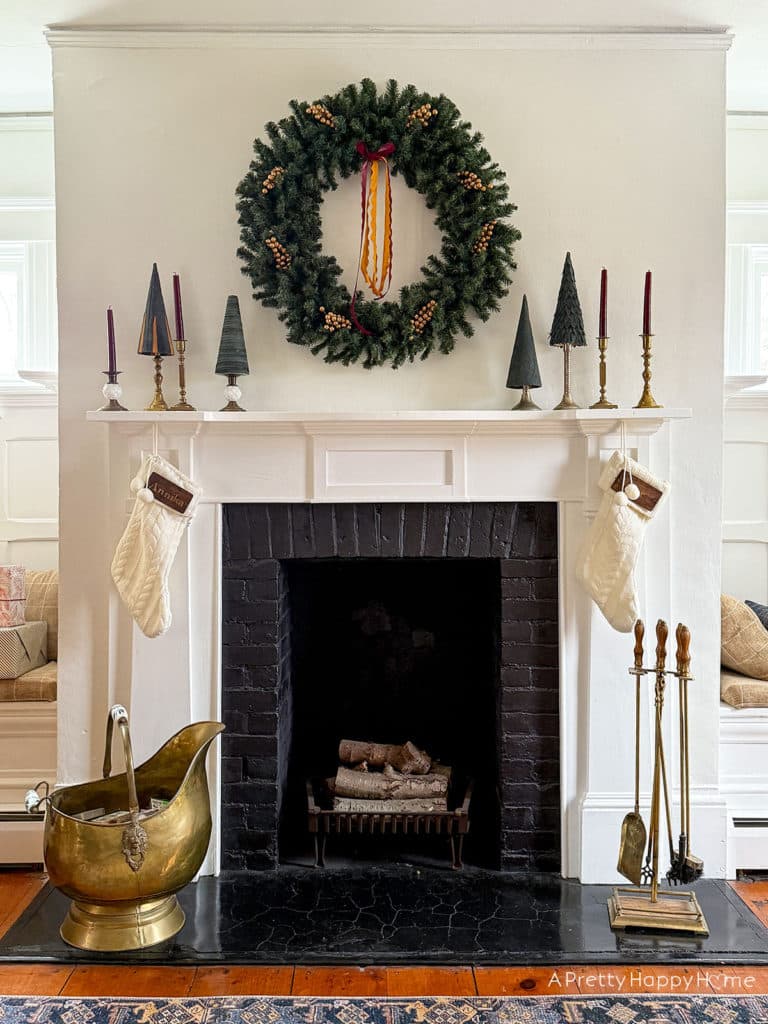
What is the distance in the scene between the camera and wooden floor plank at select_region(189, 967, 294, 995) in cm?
210

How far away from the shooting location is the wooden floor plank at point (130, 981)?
2.11 metres

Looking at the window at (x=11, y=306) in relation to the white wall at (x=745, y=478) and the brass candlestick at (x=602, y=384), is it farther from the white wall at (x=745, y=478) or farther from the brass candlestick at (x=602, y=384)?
the white wall at (x=745, y=478)

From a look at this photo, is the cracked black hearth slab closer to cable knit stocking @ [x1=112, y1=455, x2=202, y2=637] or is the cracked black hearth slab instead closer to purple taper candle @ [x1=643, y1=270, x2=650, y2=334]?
cable knit stocking @ [x1=112, y1=455, x2=202, y2=637]

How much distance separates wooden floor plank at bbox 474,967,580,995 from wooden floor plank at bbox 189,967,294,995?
46 centimetres

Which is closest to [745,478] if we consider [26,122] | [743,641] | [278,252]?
[743,641]

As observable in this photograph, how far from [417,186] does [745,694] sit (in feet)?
6.08

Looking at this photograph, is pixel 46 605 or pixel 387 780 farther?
pixel 46 605

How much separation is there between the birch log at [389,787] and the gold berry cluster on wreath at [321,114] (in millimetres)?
1967

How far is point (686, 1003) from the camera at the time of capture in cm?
206

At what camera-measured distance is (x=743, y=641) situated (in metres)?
2.90

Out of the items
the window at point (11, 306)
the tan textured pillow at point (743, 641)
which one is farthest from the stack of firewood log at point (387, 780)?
the window at point (11, 306)

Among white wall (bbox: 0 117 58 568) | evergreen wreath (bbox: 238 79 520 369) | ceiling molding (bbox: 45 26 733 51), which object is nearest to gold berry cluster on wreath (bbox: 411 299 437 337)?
evergreen wreath (bbox: 238 79 520 369)

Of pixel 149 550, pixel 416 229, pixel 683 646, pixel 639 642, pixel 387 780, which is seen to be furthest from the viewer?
pixel 387 780

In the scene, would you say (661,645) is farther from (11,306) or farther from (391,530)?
(11,306)
